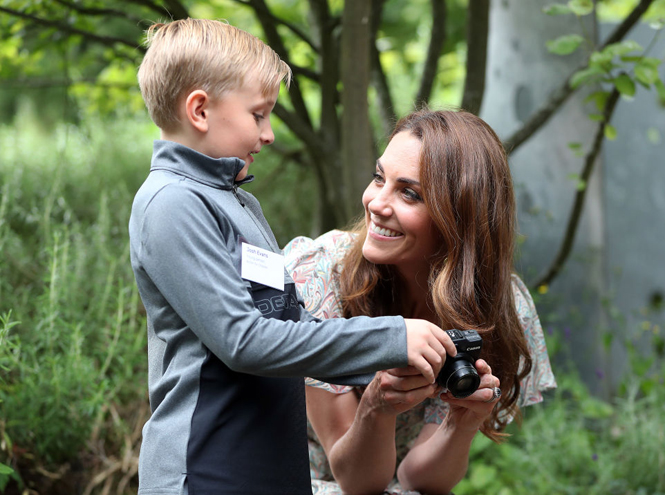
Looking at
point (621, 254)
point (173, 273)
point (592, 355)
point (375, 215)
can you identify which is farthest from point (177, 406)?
point (621, 254)

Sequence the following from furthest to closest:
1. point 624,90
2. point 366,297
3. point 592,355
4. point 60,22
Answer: point 592,355 → point 60,22 → point 624,90 → point 366,297

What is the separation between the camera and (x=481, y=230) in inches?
70.9

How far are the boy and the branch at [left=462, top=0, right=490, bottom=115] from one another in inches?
69.2

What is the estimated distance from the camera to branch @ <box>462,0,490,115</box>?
9.64ft

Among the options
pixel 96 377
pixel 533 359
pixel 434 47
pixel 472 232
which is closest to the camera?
pixel 472 232

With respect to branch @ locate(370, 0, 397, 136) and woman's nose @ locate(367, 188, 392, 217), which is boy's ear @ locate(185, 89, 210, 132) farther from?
branch @ locate(370, 0, 397, 136)

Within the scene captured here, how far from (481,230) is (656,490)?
73.3 inches

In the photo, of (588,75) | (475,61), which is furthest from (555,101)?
(588,75)

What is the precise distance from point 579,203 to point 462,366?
2.21 m

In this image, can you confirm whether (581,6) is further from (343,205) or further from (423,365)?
(423,365)

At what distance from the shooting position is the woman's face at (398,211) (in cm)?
178

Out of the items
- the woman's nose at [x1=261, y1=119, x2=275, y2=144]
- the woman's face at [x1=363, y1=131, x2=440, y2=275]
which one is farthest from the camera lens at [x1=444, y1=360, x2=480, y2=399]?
the woman's nose at [x1=261, y1=119, x2=275, y2=144]

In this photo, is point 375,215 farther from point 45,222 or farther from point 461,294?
point 45,222

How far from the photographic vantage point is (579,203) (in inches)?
133
